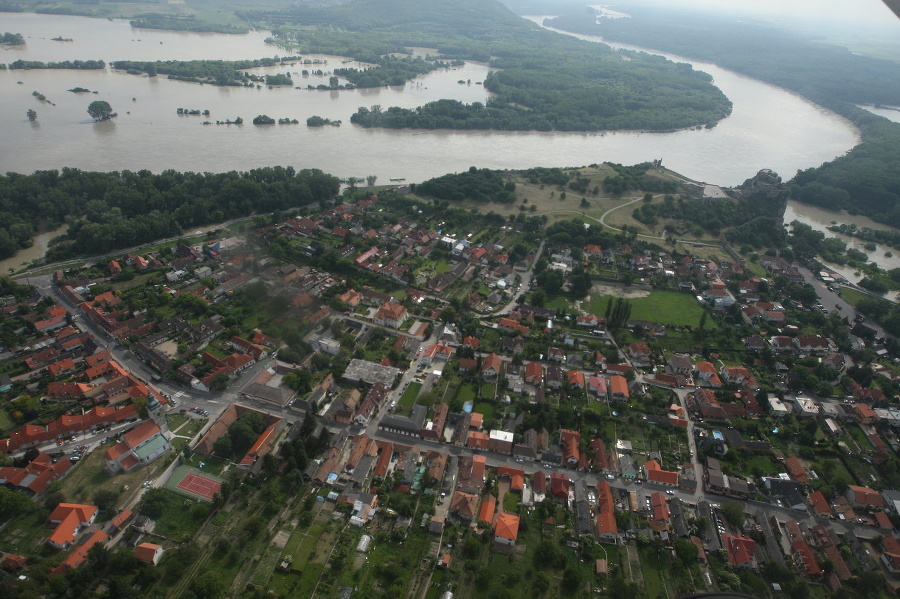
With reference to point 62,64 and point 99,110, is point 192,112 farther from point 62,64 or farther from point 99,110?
point 62,64

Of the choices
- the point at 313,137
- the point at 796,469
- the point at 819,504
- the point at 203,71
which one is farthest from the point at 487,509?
the point at 203,71

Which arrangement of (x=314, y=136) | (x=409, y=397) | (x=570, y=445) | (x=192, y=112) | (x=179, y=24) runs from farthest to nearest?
1. (x=179, y=24)
2. (x=192, y=112)
3. (x=314, y=136)
4. (x=409, y=397)
5. (x=570, y=445)

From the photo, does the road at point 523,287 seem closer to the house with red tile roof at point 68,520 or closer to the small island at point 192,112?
the house with red tile roof at point 68,520

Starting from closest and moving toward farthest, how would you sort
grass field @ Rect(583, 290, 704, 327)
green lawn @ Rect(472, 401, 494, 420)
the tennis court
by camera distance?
the tennis court → green lawn @ Rect(472, 401, 494, 420) → grass field @ Rect(583, 290, 704, 327)

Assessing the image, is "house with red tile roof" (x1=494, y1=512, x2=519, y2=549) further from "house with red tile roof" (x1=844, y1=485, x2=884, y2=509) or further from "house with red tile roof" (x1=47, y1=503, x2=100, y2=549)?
"house with red tile roof" (x1=47, y1=503, x2=100, y2=549)

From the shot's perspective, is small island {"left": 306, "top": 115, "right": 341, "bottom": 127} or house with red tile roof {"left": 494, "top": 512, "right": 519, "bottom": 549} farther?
small island {"left": 306, "top": 115, "right": 341, "bottom": 127}

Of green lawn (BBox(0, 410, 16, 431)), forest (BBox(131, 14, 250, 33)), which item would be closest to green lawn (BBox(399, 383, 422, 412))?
green lawn (BBox(0, 410, 16, 431))

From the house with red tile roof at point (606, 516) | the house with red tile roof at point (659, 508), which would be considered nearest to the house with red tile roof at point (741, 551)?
the house with red tile roof at point (659, 508)
